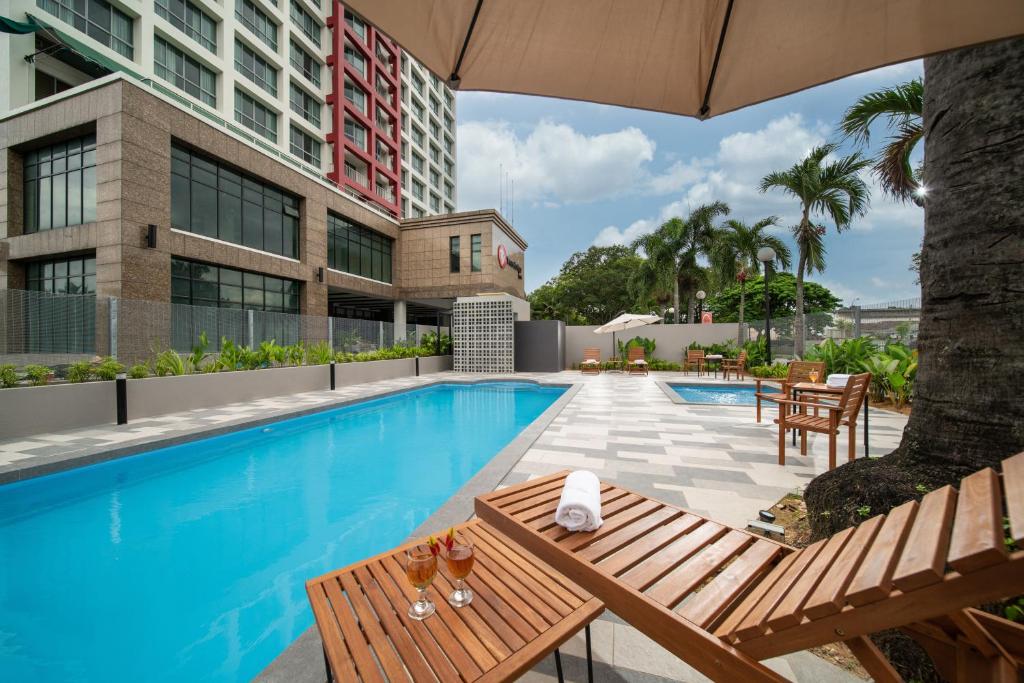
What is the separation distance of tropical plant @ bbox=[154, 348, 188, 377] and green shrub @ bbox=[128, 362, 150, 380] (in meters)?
0.30

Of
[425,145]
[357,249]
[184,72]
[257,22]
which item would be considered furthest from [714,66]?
[425,145]

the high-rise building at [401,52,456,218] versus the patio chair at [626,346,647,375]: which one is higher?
the high-rise building at [401,52,456,218]

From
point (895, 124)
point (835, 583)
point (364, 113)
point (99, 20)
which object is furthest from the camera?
point (364, 113)

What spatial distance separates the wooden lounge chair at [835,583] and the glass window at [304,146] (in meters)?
26.6

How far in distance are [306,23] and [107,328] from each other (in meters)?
24.0

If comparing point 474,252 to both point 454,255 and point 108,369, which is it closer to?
point 454,255

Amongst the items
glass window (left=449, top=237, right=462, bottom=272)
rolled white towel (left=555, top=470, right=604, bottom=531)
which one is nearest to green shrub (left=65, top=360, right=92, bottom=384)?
rolled white towel (left=555, top=470, right=604, bottom=531)

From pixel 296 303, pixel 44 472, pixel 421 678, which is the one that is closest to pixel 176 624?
pixel 421 678

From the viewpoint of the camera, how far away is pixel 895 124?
7148 mm

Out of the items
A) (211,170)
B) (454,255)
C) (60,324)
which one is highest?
(211,170)

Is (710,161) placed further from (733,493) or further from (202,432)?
(202,432)

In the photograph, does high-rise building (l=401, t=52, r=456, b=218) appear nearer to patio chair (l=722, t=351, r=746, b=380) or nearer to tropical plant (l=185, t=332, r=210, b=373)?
tropical plant (l=185, t=332, r=210, b=373)

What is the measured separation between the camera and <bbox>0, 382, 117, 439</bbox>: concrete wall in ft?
19.1

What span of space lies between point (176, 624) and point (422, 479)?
9.12ft
